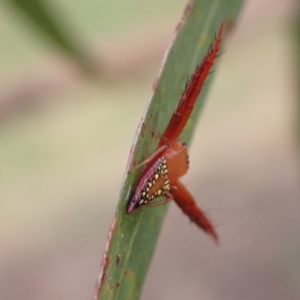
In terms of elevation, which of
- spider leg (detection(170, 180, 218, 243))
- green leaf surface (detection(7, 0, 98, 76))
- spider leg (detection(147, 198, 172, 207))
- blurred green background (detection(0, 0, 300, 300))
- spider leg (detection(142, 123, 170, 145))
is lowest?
blurred green background (detection(0, 0, 300, 300))

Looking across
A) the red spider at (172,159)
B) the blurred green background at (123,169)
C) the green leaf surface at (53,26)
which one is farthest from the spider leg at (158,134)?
the blurred green background at (123,169)

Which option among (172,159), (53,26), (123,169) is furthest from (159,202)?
(123,169)

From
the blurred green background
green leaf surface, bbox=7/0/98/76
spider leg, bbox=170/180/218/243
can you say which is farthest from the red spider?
the blurred green background

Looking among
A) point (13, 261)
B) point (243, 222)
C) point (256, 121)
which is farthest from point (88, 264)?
point (256, 121)

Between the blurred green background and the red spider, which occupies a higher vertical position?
the red spider

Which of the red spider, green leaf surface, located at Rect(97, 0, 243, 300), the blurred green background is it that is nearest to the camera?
green leaf surface, located at Rect(97, 0, 243, 300)

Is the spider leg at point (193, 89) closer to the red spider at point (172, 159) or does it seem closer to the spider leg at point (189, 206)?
the red spider at point (172, 159)

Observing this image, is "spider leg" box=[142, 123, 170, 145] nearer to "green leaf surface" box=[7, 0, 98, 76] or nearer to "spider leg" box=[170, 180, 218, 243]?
"spider leg" box=[170, 180, 218, 243]

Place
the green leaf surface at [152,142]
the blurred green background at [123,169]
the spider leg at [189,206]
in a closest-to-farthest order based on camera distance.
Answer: the green leaf surface at [152,142]
the spider leg at [189,206]
the blurred green background at [123,169]

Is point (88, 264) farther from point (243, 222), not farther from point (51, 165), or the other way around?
point (243, 222)
